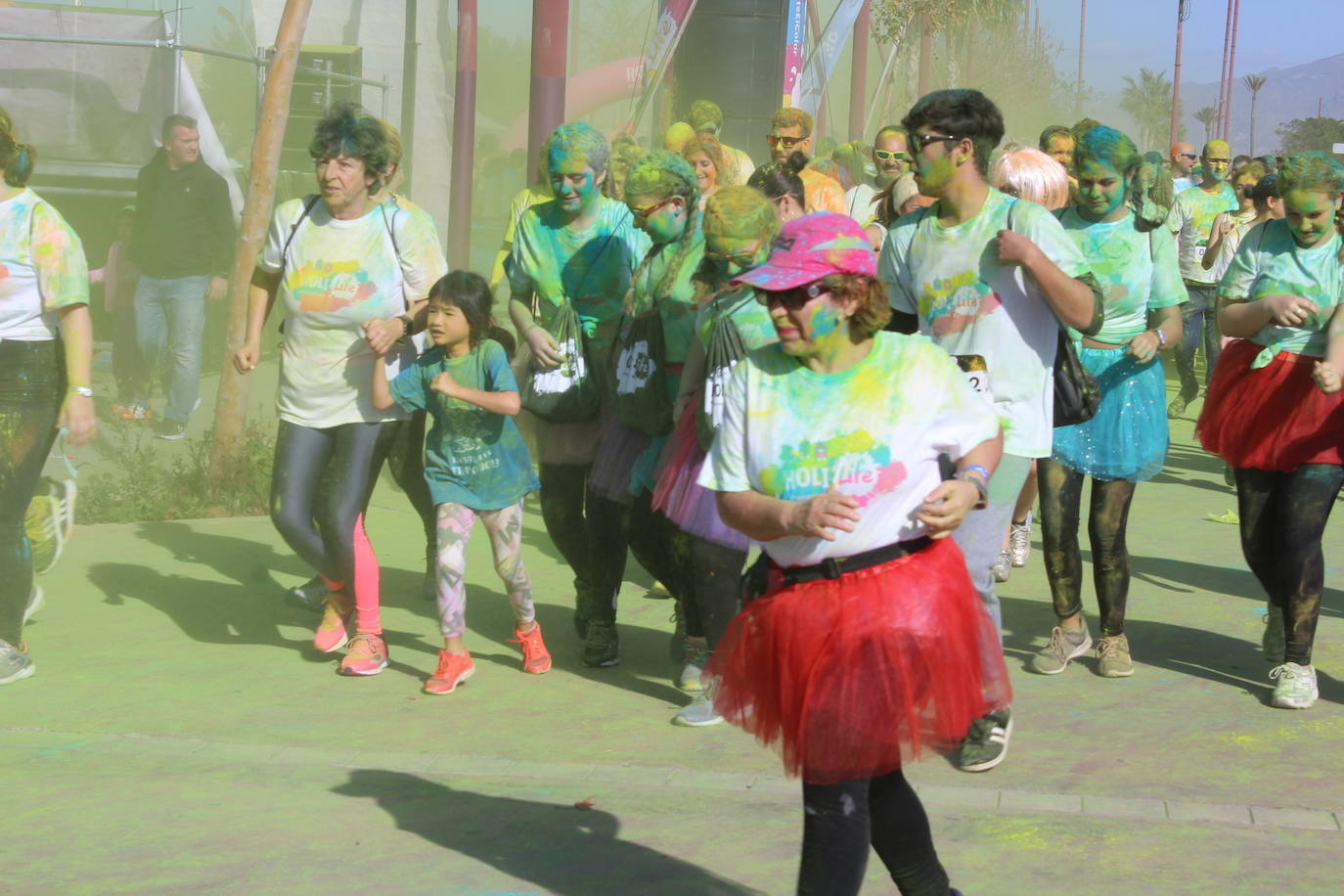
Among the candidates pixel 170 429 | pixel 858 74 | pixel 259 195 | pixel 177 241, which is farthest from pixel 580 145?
pixel 858 74

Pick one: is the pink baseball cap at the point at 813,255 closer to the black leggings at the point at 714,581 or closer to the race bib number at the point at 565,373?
the black leggings at the point at 714,581

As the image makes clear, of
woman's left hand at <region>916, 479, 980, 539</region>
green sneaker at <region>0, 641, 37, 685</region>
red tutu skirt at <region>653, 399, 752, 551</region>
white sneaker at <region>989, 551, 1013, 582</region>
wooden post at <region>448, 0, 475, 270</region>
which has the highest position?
wooden post at <region>448, 0, 475, 270</region>

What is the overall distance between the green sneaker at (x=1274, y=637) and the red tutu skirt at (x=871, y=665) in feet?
11.2

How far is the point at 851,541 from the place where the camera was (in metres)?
3.59

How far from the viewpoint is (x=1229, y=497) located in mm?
11422

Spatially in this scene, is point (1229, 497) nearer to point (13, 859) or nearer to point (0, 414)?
point (0, 414)

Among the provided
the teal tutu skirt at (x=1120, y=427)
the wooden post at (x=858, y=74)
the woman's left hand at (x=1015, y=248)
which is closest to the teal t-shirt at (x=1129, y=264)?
the teal tutu skirt at (x=1120, y=427)

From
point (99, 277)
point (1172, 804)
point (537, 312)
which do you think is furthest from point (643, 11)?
point (1172, 804)

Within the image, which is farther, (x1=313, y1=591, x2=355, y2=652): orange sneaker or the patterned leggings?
(x1=313, y1=591, x2=355, y2=652): orange sneaker

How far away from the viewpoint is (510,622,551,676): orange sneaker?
21.6ft

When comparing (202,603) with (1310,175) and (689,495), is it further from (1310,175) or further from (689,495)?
(1310,175)

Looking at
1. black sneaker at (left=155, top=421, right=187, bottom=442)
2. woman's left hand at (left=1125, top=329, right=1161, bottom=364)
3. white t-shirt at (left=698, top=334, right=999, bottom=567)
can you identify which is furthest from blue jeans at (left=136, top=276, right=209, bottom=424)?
white t-shirt at (left=698, top=334, right=999, bottom=567)

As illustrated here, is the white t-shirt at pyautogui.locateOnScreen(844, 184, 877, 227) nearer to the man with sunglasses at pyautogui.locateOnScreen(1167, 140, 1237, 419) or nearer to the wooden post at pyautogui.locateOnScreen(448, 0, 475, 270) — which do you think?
the man with sunglasses at pyautogui.locateOnScreen(1167, 140, 1237, 419)

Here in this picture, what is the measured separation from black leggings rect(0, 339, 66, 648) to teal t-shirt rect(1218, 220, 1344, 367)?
4299 millimetres
